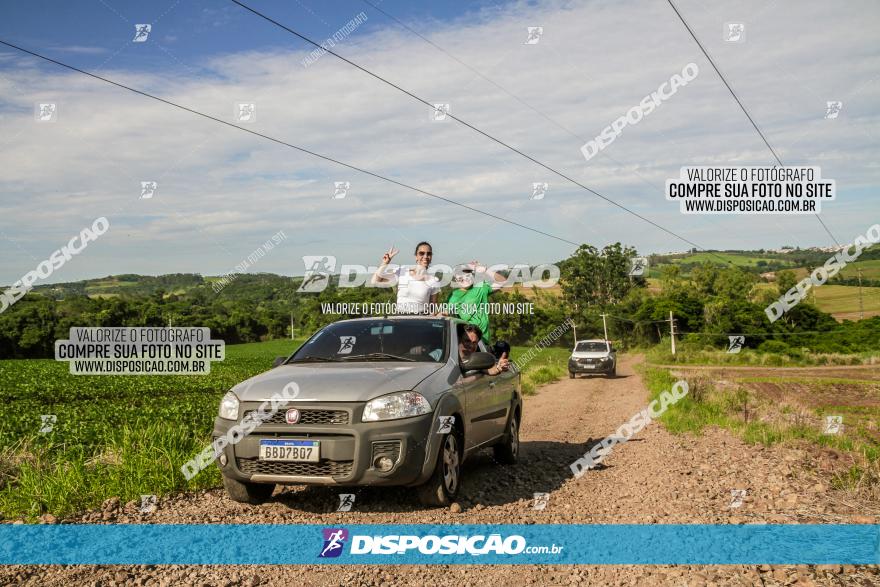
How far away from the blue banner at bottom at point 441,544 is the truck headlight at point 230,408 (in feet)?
2.95

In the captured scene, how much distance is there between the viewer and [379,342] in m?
7.39

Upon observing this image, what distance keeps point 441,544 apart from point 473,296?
441 centimetres

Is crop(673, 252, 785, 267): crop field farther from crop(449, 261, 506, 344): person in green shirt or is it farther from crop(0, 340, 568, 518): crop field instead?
crop(449, 261, 506, 344): person in green shirt

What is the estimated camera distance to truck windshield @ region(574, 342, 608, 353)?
3438cm

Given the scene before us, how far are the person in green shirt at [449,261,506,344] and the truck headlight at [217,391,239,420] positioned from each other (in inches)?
138

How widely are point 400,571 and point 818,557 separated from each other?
2759 mm

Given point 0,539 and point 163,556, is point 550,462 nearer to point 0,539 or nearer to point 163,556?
point 163,556

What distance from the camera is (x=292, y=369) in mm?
6945

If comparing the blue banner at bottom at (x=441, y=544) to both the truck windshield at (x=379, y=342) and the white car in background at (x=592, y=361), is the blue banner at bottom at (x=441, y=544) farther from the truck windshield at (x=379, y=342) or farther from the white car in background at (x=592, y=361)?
the white car in background at (x=592, y=361)

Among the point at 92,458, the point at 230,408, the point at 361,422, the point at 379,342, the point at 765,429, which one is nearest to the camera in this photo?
the point at 361,422

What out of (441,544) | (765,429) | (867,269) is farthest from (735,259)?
(441,544)

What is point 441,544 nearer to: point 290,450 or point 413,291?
point 290,450

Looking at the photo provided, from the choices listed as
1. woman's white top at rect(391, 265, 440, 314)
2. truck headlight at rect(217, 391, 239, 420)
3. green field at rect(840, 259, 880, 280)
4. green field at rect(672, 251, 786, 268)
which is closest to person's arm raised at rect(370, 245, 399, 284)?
woman's white top at rect(391, 265, 440, 314)

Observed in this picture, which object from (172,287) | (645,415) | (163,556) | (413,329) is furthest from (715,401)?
(172,287)
